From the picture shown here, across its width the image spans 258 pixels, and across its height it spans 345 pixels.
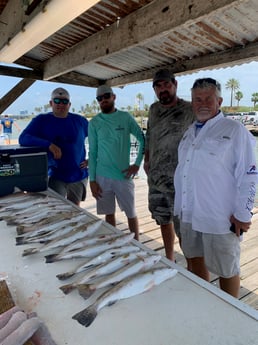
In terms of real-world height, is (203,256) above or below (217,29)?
below

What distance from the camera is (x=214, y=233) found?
1787mm

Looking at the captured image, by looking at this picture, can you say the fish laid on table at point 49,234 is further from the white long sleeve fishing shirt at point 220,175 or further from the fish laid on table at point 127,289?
the white long sleeve fishing shirt at point 220,175

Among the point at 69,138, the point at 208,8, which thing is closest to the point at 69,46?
the point at 69,138

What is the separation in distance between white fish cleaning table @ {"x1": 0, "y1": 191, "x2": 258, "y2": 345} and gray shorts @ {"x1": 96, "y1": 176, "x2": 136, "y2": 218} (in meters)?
1.85

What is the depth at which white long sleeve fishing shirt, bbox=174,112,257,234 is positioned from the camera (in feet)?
5.63

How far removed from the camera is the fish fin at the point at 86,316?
3.02 ft

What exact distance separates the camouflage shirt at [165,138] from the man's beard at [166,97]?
63 millimetres

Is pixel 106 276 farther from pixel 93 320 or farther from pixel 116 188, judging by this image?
pixel 116 188

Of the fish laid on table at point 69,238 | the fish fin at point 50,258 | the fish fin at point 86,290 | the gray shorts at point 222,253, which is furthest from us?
the gray shorts at point 222,253

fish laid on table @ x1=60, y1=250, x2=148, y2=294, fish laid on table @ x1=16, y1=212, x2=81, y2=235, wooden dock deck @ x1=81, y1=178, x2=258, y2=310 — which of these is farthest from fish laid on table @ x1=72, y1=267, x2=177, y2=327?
wooden dock deck @ x1=81, y1=178, x2=258, y2=310

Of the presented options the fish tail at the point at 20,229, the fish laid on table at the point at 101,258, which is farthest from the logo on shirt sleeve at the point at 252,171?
the fish tail at the point at 20,229

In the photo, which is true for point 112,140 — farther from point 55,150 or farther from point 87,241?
point 87,241

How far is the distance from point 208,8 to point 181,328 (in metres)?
1.48

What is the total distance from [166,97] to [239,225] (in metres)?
1.32
